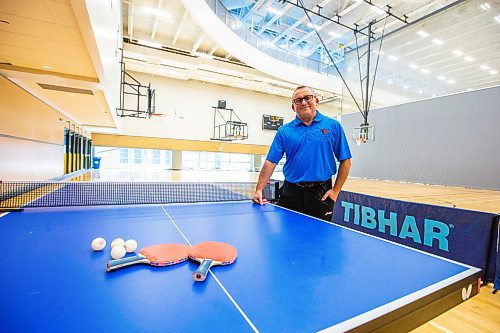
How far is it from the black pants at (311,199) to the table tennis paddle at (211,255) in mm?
1438

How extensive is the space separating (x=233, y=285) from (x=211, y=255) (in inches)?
8.7

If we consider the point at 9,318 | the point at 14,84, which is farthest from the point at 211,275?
the point at 14,84

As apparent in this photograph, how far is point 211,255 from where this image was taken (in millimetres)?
1057

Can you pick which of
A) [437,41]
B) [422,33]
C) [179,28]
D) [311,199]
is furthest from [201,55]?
[311,199]

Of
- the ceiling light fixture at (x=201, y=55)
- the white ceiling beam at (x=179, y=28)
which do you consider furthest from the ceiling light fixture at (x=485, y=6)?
the ceiling light fixture at (x=201, y=55)

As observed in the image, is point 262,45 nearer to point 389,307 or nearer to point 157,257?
point 157,257

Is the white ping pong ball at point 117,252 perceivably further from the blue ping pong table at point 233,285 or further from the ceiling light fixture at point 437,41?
the ceiling light fixture at point 437,41

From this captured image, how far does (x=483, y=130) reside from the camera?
24.8 feet

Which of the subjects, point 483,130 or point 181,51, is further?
point 181,51

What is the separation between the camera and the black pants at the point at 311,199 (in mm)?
2447

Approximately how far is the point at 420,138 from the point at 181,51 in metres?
9.72

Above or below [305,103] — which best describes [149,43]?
above

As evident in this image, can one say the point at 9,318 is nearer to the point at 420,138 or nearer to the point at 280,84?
the point at 420,138

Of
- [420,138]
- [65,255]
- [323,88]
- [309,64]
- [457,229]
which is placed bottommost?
[457,229]
